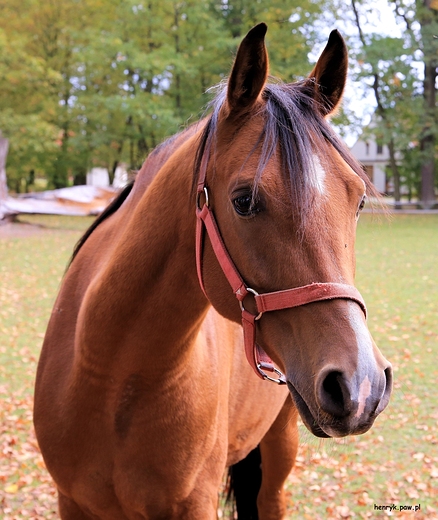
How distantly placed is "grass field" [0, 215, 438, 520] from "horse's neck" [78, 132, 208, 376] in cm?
64

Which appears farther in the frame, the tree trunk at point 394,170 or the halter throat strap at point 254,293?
the tree trunk at point 394,170

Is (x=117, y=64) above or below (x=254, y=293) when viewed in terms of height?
above

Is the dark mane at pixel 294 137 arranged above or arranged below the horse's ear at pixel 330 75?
below

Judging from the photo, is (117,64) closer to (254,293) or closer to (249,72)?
(249,72)

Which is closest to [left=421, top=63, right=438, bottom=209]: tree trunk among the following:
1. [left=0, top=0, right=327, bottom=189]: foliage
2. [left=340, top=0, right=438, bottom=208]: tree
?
[left=340, top=0, right=438, bottom=208]: tree

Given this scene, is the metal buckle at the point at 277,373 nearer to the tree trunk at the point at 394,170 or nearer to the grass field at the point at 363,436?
the grass field at the point at 363,436

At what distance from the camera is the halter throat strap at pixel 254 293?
1.49 metres

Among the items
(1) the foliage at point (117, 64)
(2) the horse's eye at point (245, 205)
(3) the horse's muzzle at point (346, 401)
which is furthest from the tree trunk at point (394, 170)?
(3) the horse's muzzle at point (346, 401)

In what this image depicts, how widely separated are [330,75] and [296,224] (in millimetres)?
654

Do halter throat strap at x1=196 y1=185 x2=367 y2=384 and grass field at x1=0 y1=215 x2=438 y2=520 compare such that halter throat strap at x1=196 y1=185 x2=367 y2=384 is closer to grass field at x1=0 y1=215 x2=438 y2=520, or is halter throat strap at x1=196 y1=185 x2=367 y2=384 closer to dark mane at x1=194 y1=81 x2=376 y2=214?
dark mane at x1=194 y1=81 x2=376 y2=214

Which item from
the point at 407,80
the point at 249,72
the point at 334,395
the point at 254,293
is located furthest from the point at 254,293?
the point at 407,80

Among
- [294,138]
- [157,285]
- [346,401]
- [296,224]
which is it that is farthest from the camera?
[157,285]

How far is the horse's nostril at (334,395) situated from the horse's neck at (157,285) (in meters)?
0.66

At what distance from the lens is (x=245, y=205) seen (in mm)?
1613
